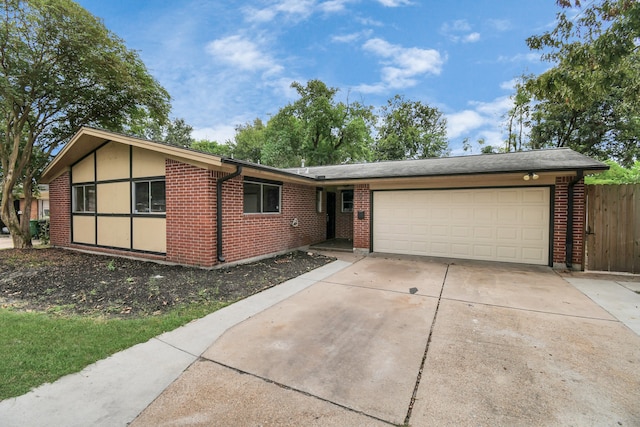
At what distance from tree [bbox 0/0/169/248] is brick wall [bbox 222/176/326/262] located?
6408mm

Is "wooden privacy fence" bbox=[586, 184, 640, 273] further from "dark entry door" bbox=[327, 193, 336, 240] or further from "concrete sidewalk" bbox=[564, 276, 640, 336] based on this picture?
"dark entry door" bbox=[327, 193, 336, 240]

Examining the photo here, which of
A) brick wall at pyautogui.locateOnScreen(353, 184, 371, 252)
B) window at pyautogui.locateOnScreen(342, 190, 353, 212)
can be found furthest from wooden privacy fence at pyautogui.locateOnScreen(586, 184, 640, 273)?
window at pyautogui.locateOnScreen(342, 190, 353, 212)

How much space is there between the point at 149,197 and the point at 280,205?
3543 millimetres

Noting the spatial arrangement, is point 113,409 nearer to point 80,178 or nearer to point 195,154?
point 195,154

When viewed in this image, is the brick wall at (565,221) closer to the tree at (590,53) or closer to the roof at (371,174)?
the roof at (371,174)

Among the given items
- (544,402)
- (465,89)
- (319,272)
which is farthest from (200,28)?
(465,89)

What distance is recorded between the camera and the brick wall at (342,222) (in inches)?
500

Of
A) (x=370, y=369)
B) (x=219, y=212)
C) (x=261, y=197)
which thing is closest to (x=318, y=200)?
(x=261, y=197)

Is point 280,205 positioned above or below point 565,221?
above

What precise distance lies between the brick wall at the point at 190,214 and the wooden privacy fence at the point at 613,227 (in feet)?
28.9

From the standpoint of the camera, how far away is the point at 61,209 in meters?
9.96

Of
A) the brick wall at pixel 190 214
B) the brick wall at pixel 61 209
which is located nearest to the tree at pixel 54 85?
the brick wall at pixel 61 209

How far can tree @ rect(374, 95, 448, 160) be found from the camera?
88.1 ft

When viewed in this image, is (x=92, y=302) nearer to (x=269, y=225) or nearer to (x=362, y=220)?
(x=269, y=225)
